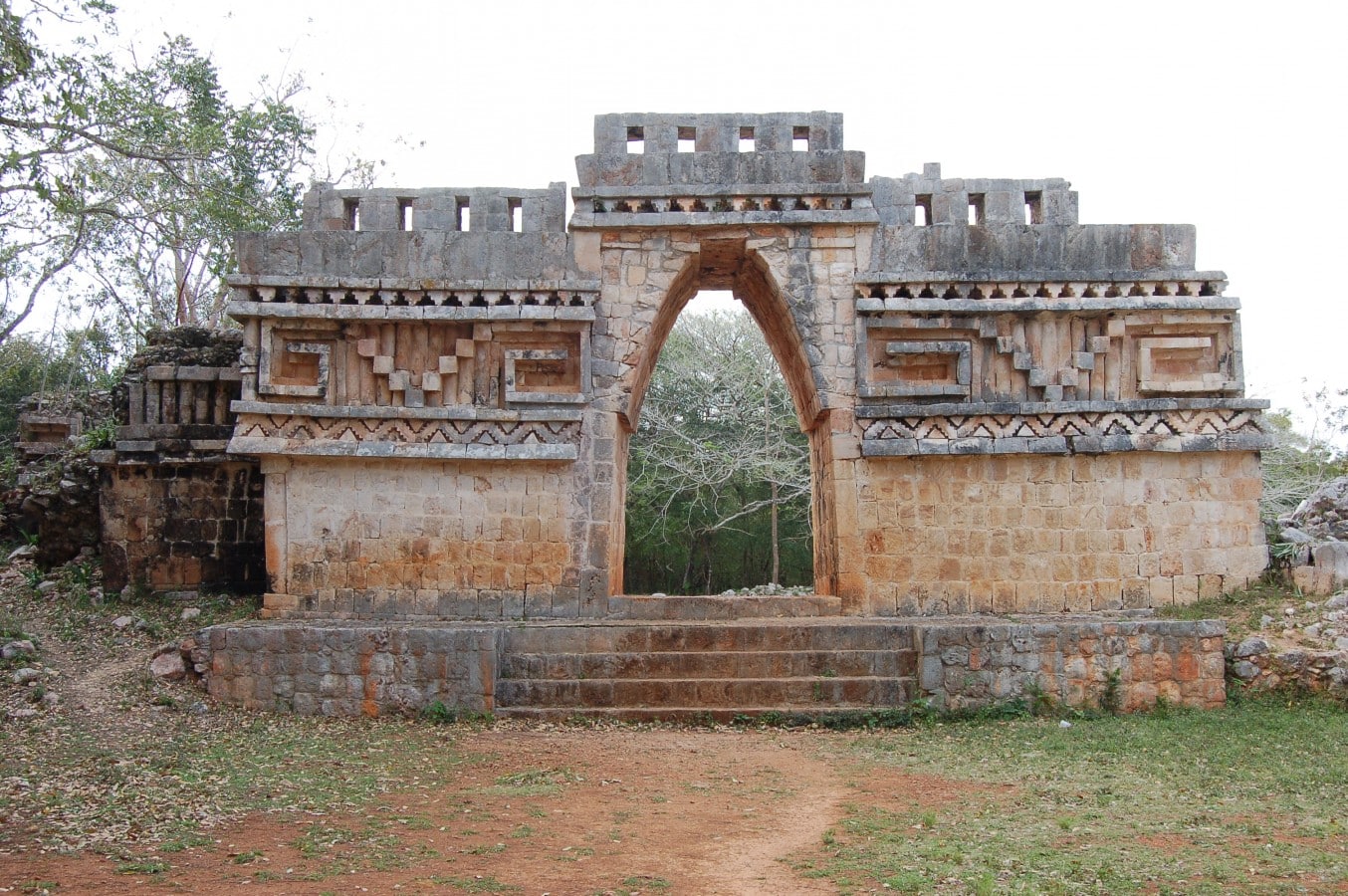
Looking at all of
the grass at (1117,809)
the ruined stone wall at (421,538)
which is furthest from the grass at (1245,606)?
the ruined stone wall at (421,538)

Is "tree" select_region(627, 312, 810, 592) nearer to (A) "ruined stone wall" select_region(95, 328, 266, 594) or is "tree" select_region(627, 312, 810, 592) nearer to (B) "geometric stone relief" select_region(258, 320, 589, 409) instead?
(B) "geometric stone relief" select_region(258, 320, 589, 409)

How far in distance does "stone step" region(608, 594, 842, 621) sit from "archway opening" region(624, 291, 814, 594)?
10.5 meters

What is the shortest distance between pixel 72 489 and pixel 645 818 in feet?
30.8

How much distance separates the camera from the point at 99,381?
2131 cm

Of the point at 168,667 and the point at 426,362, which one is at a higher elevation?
the point at 426,362

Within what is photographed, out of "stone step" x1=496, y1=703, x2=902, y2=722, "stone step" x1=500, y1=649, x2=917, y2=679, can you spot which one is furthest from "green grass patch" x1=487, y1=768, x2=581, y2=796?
"stone step" x1=500, y1=649, x2=917, y2=679

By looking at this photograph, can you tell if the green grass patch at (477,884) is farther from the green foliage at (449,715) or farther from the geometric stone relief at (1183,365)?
the geometric stone relief at (1183,365)

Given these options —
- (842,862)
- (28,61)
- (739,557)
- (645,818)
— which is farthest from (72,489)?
(739,557)

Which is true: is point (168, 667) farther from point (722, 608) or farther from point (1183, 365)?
point (1183, 365)

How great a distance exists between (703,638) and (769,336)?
4633 mm

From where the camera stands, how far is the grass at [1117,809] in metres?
5.21

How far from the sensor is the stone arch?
11.2m

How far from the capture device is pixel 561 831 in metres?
6.20

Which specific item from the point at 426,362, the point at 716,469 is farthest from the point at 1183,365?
the point at 716,469
